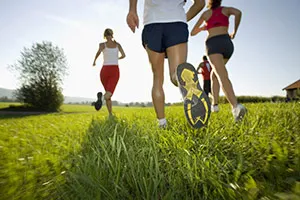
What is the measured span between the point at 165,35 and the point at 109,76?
12.7 ft

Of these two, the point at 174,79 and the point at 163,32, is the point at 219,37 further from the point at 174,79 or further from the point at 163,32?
the point at 174,79

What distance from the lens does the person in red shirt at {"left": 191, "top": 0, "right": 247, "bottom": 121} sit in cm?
309

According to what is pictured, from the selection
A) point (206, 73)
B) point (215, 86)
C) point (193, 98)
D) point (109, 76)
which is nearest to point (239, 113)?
point (193, 98)

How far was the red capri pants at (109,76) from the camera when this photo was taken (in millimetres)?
6008

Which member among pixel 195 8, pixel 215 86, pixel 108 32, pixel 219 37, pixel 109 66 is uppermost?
pixel 108 32

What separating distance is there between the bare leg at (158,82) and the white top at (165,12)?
0.44 meters

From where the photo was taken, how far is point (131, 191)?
0.95 meters

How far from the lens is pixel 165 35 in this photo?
252 centimetres

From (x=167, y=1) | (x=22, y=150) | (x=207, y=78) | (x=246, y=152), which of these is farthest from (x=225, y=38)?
(x=207, y=78)

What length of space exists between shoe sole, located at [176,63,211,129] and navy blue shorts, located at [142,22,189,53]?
1.73ft

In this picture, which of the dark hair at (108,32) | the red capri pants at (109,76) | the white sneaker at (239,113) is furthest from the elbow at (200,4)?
Answer: the dark hair at (108,32)

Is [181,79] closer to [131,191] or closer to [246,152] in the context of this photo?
[246,152]

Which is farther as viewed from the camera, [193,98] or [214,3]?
[214,3]

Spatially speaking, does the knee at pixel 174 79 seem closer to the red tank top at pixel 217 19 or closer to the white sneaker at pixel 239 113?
the white sneaker at pixel 239 113
